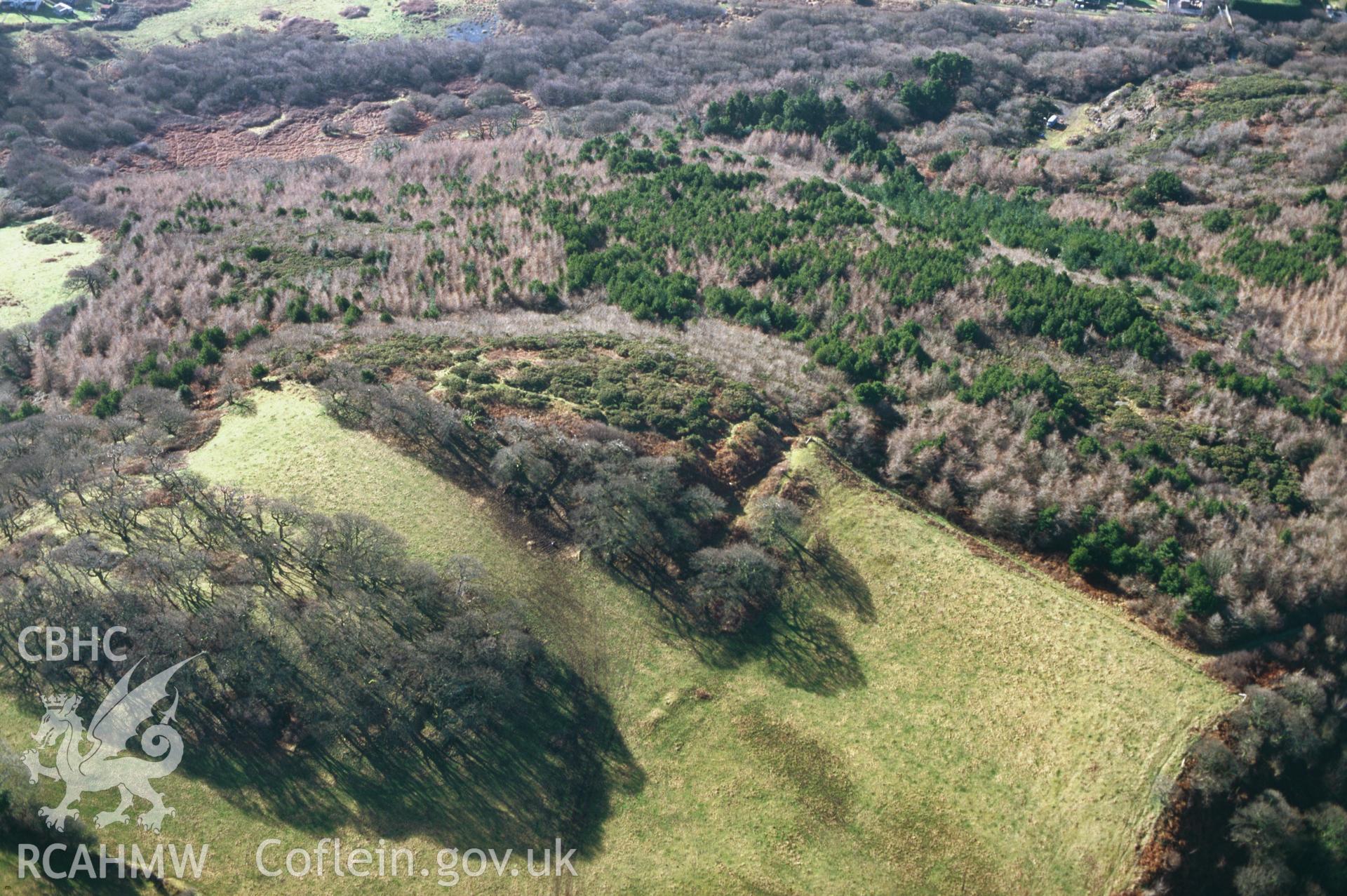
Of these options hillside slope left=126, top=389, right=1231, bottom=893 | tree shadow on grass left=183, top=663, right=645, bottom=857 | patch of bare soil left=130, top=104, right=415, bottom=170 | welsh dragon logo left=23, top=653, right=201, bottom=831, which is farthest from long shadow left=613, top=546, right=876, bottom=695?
patch of bare soil left=130, top=104, right=415, bottom=170

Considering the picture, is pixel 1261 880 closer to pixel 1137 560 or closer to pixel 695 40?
pixel 1137 560

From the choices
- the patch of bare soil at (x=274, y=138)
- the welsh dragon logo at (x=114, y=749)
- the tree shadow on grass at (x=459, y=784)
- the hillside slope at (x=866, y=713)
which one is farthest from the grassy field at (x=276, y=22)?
the tree shadow on grass at (x=459, y=784)

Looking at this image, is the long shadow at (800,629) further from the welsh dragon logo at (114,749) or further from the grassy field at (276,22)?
the grassy field at (276,22)

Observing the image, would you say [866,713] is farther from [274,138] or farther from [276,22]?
[276,22]

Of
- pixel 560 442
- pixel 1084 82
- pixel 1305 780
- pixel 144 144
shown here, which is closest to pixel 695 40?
pixel 1084 82

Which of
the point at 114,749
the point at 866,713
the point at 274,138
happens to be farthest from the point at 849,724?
the point at 274,138
